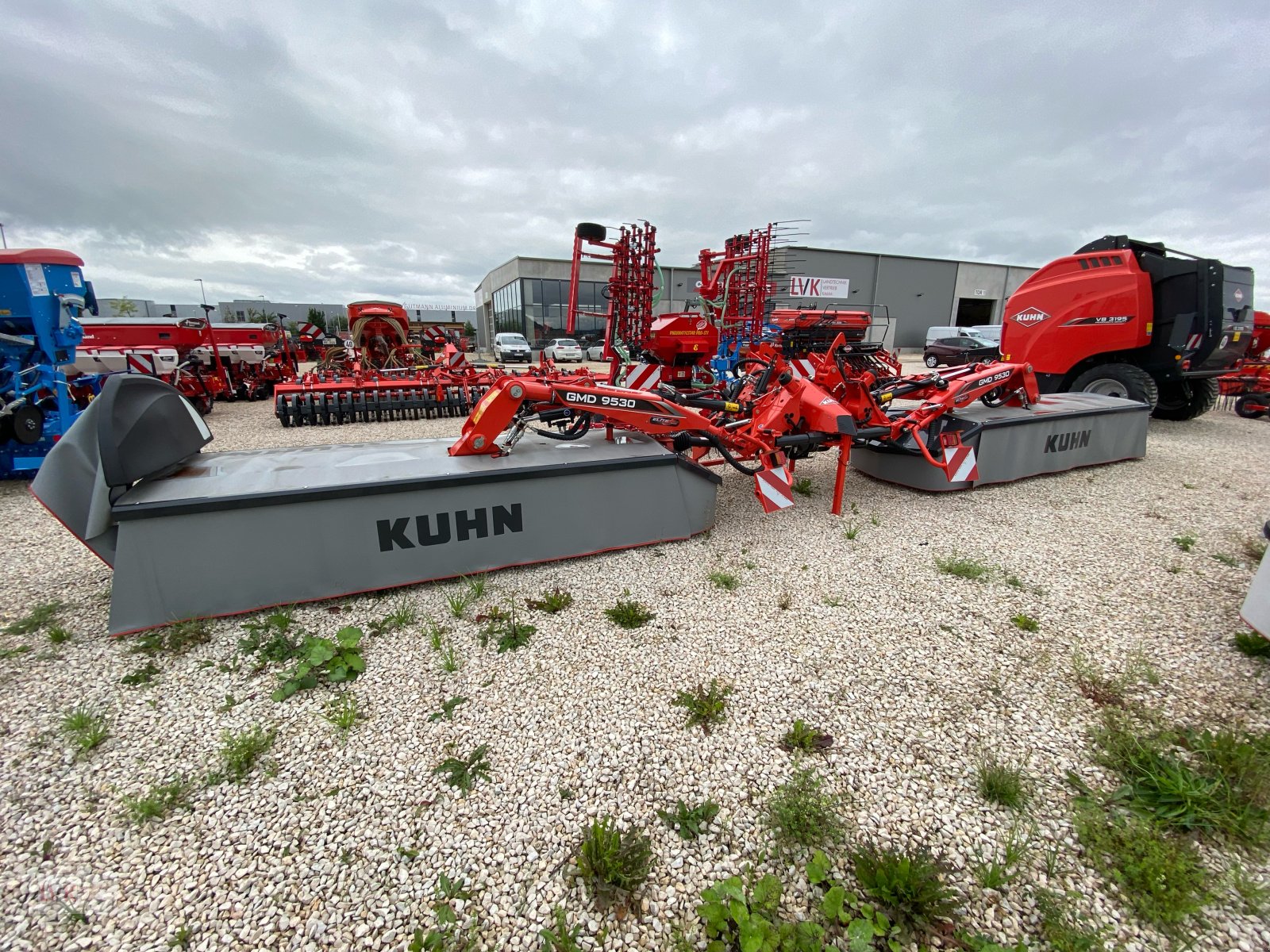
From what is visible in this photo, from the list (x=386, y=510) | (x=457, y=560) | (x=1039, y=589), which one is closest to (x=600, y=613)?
(x=457, y=560)

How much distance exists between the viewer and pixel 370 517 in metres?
3.47

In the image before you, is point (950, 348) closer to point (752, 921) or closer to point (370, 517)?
point (370, 517)

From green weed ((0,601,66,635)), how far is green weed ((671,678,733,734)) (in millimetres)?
3905

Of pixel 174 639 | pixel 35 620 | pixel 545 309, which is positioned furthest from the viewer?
pixel 545 309

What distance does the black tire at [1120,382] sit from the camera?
8.16m

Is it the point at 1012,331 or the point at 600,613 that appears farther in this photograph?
the point at 1012,331

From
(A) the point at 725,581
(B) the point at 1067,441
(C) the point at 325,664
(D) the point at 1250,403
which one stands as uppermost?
(D) the point at 1250,403

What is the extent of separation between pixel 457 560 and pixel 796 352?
7425mm

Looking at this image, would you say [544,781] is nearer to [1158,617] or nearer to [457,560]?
[457,560]

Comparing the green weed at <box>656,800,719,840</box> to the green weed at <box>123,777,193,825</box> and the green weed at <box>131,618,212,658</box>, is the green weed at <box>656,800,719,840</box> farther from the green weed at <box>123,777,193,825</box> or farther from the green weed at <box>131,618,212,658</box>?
the green weed at <box>131,618,212,658</box>

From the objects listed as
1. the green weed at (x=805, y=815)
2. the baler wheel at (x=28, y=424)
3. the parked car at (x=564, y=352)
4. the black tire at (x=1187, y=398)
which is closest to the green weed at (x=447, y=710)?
the green weed at (x=805, y=815)

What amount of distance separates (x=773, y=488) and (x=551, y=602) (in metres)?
2.23

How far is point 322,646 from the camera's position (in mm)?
2965

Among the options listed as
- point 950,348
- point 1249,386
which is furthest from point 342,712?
point 950,348
